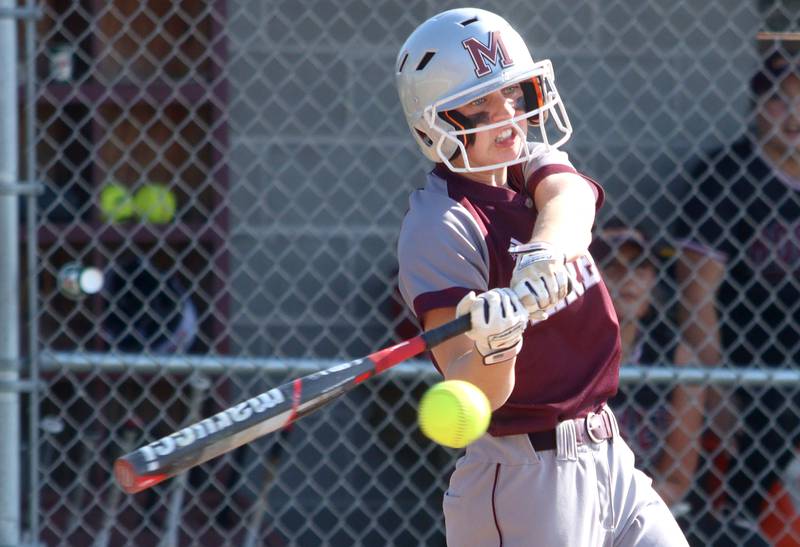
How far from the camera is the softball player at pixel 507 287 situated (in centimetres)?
260

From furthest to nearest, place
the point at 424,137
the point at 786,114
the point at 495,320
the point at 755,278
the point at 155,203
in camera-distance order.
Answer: the point at 155,203
the point at 786,114
the point at 755,278
the point at 424,137
the point at 495,320

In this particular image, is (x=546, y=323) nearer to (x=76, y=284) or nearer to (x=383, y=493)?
(x=76, y=284)

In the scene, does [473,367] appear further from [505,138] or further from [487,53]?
[487,53]

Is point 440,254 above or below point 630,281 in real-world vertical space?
above

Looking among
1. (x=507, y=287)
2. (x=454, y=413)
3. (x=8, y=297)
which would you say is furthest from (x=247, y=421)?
(x=8, y=297)

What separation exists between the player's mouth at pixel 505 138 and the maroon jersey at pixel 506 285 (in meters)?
0.10

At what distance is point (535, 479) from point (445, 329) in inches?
16.7

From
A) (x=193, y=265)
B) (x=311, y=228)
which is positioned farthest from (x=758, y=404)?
(x=193, y=265)

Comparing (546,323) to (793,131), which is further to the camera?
(793,131)

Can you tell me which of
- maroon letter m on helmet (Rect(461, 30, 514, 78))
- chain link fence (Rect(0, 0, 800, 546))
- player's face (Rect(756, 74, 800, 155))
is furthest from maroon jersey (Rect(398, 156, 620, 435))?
player's face (Rect(756, 74, 800, 155))

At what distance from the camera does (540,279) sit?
2.38 m

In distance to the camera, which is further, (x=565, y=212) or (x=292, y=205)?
(x=292, y=205)

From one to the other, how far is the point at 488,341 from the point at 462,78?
61 cm

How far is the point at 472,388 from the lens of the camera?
2.26m
